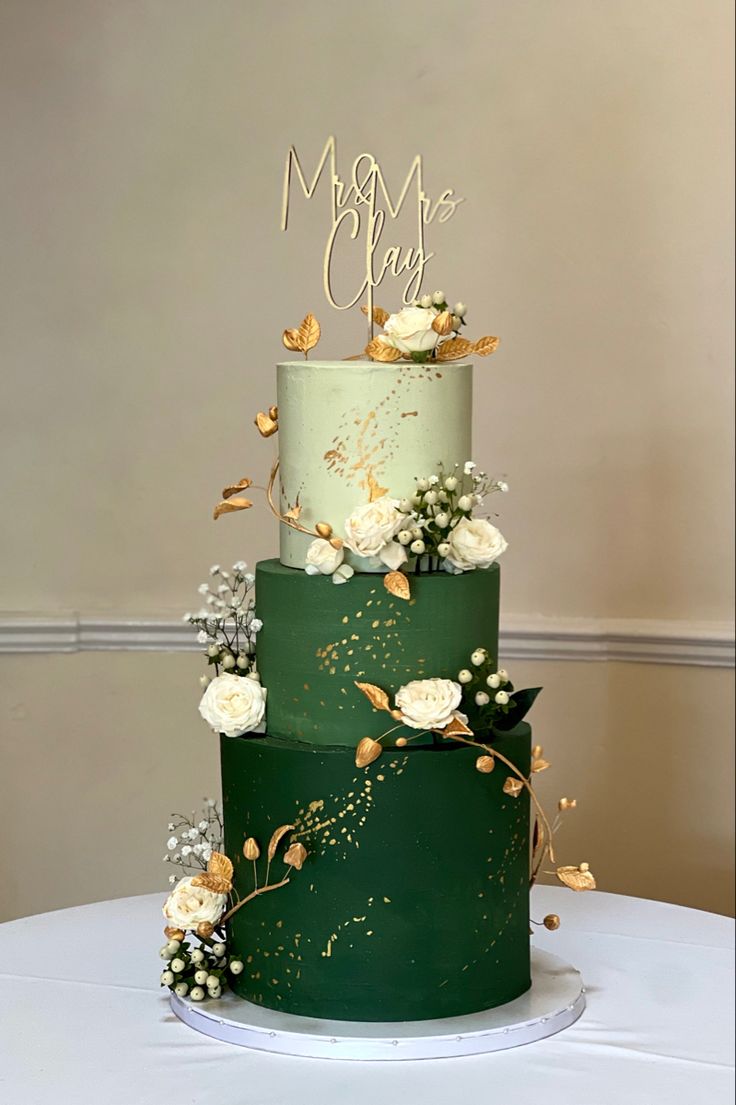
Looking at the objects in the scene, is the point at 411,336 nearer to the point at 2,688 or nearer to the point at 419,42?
the point at 419,42

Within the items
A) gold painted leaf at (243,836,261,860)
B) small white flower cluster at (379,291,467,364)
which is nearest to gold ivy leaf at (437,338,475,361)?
small white flower cluster at (379,291,467,364)

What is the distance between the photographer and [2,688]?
3.15 m

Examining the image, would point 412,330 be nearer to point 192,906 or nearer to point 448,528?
point 448,528

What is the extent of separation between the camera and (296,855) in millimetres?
1579

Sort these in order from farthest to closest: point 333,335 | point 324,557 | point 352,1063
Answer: point 333,335 → point 324,557 → point 352,1063

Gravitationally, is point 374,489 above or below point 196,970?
above

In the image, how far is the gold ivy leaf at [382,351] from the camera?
1.67 m

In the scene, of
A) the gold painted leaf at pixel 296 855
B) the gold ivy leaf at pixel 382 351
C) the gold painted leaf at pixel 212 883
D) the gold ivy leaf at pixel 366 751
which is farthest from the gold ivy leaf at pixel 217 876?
→ the gold ivy leaf at pixel 382 351

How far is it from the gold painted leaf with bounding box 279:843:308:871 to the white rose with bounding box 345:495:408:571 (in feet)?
1.13

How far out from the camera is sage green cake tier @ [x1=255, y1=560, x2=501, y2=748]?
5.31ft

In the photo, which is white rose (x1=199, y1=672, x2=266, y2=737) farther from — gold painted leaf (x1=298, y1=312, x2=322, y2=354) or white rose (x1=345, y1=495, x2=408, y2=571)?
gold painted leaf (x1=298, y1=312, x2=322, y2=354)

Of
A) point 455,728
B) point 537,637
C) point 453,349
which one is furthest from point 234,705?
point 537,637

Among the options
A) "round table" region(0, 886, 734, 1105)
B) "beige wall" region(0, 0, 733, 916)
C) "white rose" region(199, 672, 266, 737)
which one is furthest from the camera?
"beige wall" region(0, 0, 733, 916)

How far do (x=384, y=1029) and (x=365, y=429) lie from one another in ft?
2.32
